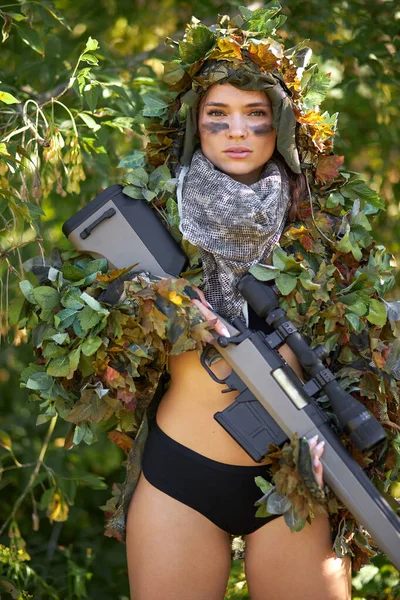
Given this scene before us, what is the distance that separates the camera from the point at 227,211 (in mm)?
1922

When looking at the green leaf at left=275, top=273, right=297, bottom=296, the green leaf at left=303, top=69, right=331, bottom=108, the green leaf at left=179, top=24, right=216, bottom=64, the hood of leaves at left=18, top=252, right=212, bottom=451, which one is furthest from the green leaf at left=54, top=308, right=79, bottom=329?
the green leaf at left=303, top=69, right=331, bottom=108

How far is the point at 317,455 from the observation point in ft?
5.84

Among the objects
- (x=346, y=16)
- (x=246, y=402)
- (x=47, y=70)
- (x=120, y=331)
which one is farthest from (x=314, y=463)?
(x=346, y=16)

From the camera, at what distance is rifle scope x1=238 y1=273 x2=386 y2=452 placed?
178cm

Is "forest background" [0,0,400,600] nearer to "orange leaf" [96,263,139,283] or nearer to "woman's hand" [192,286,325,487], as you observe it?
"orange leaf" [96,263,139,283]

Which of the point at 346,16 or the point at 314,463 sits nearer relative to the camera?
the point at 314,463

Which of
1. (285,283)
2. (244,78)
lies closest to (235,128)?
(244,78)

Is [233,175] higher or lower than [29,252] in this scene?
higher

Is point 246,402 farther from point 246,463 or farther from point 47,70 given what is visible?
point 47,70

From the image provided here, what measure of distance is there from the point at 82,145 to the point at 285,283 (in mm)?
1047

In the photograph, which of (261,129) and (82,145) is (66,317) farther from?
(82,145)

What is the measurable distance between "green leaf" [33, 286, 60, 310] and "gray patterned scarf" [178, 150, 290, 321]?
0.38 metres

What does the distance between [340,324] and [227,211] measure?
413 millimetres

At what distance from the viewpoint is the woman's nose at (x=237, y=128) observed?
6.56 ft
